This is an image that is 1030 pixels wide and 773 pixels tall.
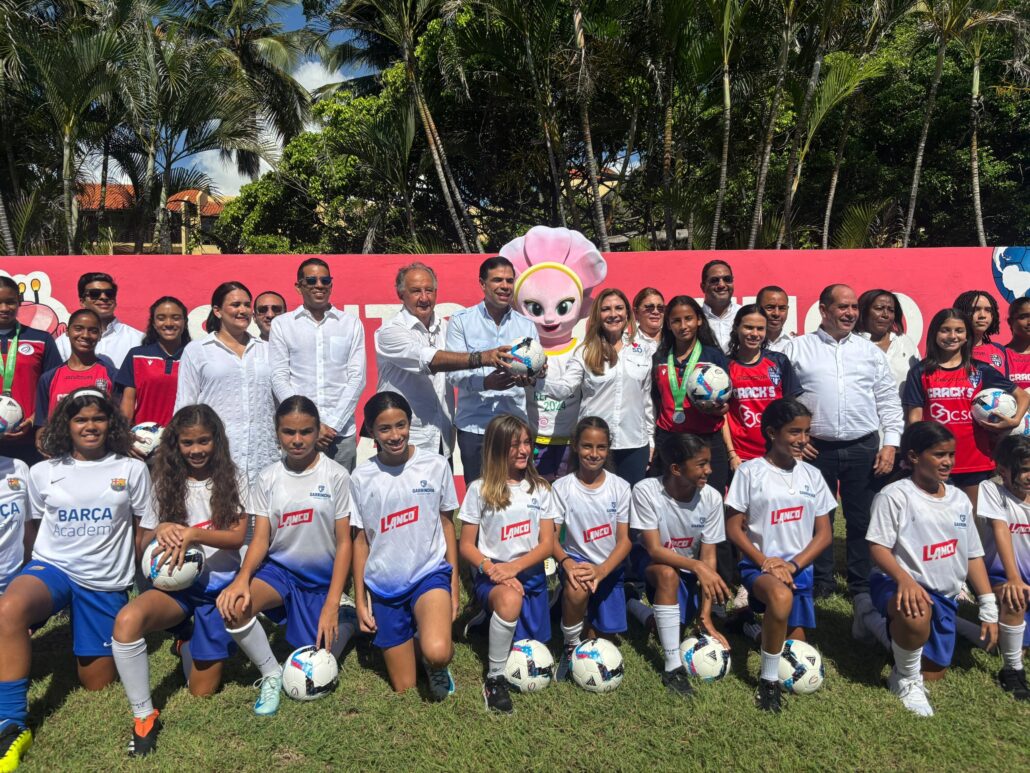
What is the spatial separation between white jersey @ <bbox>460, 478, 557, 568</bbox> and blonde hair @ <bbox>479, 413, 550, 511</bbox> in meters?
0.04

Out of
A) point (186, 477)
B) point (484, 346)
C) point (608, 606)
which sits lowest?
point (608, 606)

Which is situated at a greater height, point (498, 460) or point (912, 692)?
point (498, 460)

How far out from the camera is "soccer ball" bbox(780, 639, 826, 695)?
144 inches

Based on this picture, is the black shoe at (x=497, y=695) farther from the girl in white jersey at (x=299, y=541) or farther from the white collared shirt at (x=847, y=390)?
the white collared shirt at (x=847, y=390)

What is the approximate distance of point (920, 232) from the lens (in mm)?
19234

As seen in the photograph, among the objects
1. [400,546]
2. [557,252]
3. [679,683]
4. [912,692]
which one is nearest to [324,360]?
[400,546]

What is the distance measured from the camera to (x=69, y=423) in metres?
3.67

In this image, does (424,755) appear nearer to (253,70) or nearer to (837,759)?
(837,759)

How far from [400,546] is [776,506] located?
213 centimetres

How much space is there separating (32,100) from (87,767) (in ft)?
51.9

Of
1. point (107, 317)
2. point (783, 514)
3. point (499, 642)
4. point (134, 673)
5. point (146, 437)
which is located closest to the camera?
point (134, 673)

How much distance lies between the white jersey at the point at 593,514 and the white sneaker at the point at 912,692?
1.61 metres

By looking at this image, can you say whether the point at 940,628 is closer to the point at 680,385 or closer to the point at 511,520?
the point at 680,385

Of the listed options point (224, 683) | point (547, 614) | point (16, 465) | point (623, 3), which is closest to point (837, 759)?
point (547, 614)
